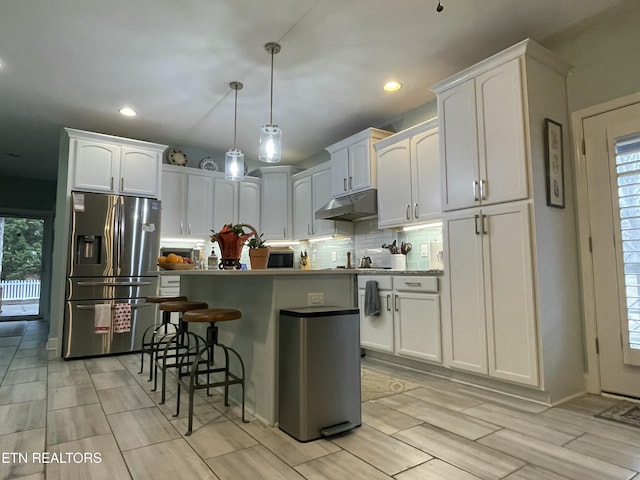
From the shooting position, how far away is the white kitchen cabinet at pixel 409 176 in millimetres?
3742

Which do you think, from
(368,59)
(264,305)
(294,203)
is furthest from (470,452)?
(294,203)

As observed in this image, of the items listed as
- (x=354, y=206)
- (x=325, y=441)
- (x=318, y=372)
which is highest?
(x=354, y=206)

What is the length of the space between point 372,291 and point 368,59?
2124 millimetres

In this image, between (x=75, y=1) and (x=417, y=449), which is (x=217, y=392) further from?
(x=75, y=1)

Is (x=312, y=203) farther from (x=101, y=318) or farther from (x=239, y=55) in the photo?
(x=101, y=318)

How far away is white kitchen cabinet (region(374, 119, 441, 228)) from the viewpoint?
3.74 meters

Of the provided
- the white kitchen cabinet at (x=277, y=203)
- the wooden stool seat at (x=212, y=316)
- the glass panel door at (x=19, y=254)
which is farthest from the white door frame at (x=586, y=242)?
the glass panel door at (x=19, y=254)

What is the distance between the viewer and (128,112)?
439 centimetres

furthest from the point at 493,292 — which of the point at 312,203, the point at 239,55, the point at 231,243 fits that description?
the point at 312,203

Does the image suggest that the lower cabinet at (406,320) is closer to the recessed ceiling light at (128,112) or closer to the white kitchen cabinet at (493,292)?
the white kitchen cabinet at (493,292)

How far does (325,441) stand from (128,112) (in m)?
4.11

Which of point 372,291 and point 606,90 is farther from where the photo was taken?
point 372,291

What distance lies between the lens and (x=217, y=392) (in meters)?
2.85

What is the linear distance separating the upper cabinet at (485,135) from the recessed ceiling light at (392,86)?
565 millimetres
